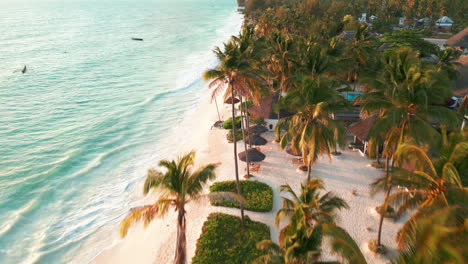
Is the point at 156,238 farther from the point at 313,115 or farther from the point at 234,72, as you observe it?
the point at 313,115

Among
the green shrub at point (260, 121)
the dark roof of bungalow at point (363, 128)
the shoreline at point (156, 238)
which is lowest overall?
the shoreline at point (156, 238)

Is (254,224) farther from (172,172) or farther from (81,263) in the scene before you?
(81,263)

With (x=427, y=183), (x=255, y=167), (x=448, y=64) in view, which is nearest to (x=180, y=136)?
(x=255, y=167)

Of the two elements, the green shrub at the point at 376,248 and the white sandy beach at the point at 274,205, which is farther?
the white sandy beach at the point at 274,205

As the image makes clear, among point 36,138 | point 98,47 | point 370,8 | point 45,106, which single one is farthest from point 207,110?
point 370,8

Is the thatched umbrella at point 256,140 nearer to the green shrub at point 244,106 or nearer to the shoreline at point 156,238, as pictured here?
the shoreline at point 156,238

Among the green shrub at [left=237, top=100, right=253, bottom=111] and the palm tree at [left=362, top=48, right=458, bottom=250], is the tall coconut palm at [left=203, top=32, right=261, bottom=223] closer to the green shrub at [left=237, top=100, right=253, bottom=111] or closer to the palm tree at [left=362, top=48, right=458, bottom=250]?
the green shrub at [left=237, top=100, right=253, bottom=111]

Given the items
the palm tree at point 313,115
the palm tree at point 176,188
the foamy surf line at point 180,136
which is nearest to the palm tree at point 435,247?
the palm tree at point 176,188

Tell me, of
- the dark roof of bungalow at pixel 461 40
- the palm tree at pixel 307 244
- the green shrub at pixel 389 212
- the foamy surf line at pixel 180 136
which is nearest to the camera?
the palm tree at pixel 307 244
